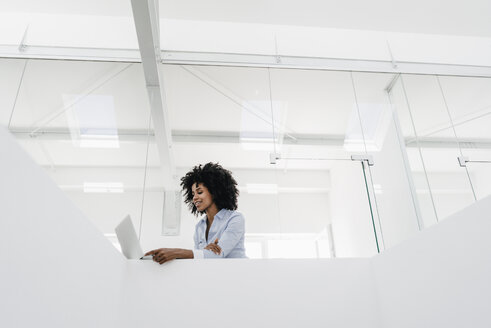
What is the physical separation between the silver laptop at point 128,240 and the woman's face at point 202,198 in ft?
1.96

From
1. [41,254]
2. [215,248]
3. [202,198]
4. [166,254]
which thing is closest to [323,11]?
[202,198]

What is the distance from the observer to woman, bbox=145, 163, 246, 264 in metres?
1.52

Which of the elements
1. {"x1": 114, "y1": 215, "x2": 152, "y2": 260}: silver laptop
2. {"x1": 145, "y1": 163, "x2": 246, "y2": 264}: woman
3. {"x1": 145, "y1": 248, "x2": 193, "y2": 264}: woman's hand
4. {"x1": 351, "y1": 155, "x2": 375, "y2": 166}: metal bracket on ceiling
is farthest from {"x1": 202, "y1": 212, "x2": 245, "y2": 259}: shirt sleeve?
{"x1": 351, "y1": 155, "x2": 375, "y2": 166}: metal bracket on ceiling

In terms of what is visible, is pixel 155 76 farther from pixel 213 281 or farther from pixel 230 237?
pixel 213 281

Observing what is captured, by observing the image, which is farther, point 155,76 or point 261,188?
point 155,76

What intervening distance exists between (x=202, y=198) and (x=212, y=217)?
13 centimetres

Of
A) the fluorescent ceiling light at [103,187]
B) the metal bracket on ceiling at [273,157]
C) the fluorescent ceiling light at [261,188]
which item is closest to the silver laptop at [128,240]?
the fluorescent ceiling light at [103,187]

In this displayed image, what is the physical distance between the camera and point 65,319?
78cm

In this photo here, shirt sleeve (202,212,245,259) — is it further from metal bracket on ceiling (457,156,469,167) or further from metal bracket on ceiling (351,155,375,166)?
metal bracket on ceiling (457,156,469,167)

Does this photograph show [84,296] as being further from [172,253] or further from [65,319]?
[172,253]

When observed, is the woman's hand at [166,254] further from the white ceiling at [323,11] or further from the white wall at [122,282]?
the white ceiling at [323,11]

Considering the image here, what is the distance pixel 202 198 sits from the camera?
2.02 meters

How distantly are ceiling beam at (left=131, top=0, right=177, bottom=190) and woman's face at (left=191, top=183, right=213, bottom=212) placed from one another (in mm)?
355

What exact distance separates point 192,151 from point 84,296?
1.72 meters
